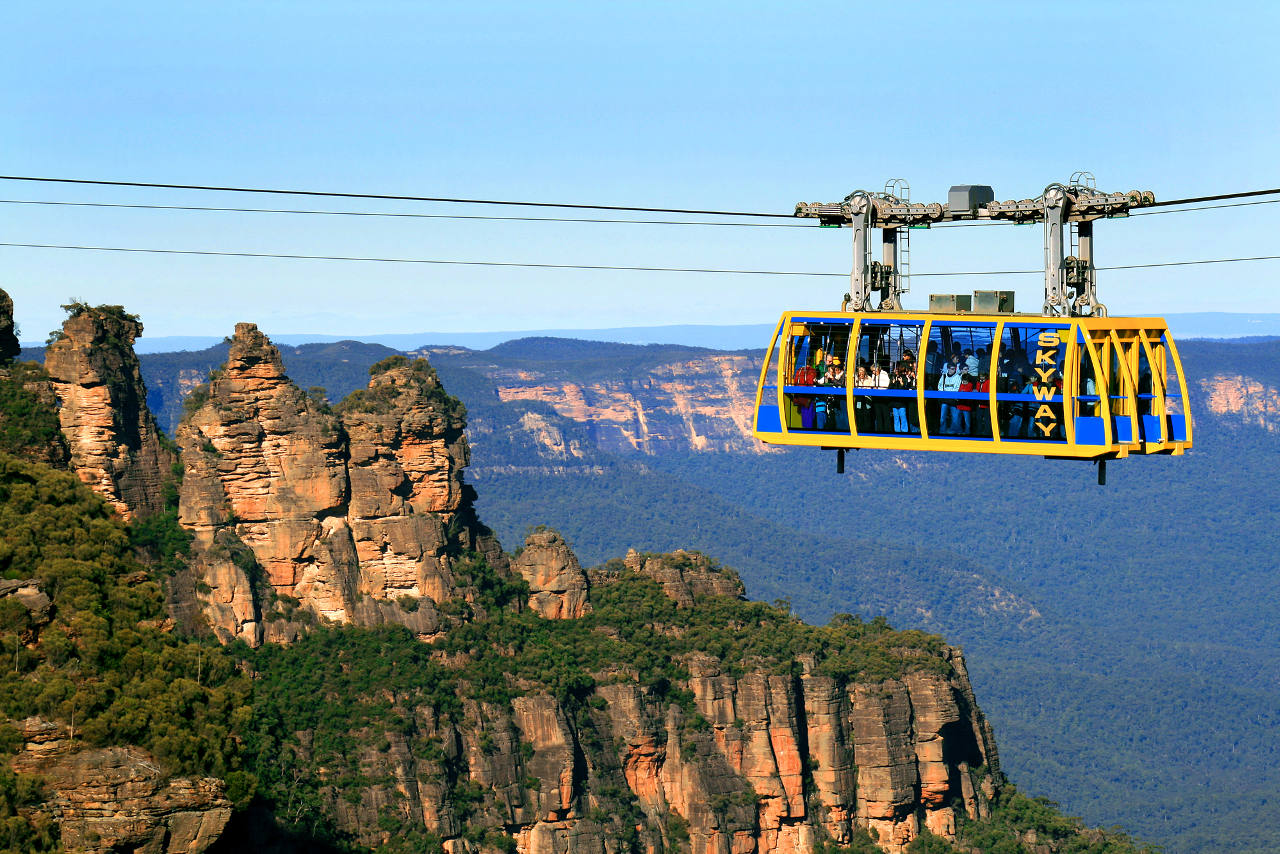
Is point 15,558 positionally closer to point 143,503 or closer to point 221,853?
point 221,853

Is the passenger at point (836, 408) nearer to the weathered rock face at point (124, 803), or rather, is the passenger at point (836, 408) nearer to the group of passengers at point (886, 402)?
the group of passengers at point (886, 402)

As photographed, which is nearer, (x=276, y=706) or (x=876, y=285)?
(x=876, y=285)

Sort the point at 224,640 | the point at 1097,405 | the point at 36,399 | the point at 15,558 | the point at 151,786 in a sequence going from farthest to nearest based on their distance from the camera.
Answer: the point at 224,640 < the point at 36,399 < the point at 15,558 < the point at 151,786 < the point at 1097,405

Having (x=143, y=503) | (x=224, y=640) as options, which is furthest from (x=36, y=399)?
(x=224, y=640)

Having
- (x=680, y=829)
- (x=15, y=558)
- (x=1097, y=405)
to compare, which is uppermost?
(x=1097, y=405)

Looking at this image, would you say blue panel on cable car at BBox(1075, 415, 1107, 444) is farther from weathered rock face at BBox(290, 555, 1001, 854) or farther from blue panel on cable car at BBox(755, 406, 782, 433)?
weathered rock face at BBox(290, 555, 1001, 854)

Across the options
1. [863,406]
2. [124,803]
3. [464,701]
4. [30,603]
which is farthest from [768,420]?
[464,701]

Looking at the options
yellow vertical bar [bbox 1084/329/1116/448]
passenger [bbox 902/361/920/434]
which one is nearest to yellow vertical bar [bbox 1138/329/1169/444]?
yellow vertical bar [bbox 1084/329/1116/448]
